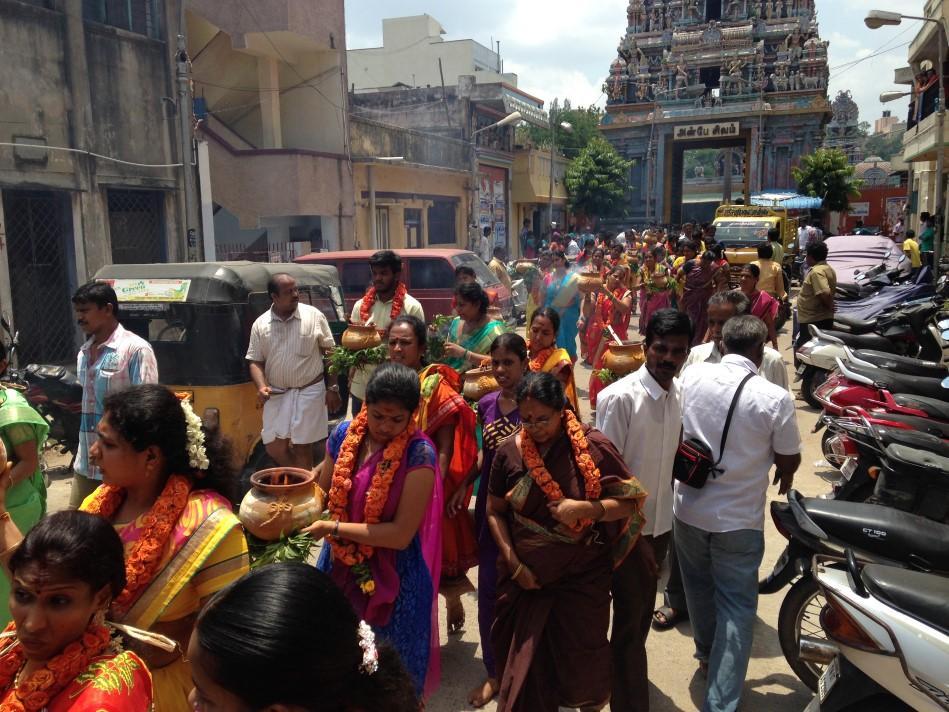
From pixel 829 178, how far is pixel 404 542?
39.6 m

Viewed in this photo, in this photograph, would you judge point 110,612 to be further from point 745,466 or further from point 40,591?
point 745,466

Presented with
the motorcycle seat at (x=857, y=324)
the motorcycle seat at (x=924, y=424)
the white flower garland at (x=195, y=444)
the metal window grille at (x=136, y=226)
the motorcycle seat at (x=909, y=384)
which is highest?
the metal window grille at (x=136, y=226)

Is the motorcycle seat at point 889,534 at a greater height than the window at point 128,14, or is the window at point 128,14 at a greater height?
the window at point 128,14

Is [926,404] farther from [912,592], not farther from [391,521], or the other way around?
[391,521]

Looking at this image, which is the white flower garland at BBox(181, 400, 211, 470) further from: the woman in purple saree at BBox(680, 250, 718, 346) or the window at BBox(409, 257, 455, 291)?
the window at BBox(409, 257, 455, 291)

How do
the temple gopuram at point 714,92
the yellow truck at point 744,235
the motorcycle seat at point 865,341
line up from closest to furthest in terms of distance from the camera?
the motorcycle seat at point 865,341
the yellow truck at point 744,235
the temple gopuram at point 714,92

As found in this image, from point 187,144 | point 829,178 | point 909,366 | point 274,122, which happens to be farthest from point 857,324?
point 829,178

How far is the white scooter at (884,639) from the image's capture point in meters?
2.52

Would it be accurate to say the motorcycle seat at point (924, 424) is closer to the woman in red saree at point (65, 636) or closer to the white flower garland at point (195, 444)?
the white flower garland at point (195, 444)

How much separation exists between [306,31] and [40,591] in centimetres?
1676

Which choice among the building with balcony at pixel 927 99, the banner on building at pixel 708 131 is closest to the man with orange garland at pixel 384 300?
the building with balcony at pixel 927 99

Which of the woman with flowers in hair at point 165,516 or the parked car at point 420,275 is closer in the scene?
the woman with flowers in hair at point 165,516

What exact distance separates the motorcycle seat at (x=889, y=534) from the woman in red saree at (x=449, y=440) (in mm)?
1580

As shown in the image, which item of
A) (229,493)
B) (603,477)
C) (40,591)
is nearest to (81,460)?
(229,493)
